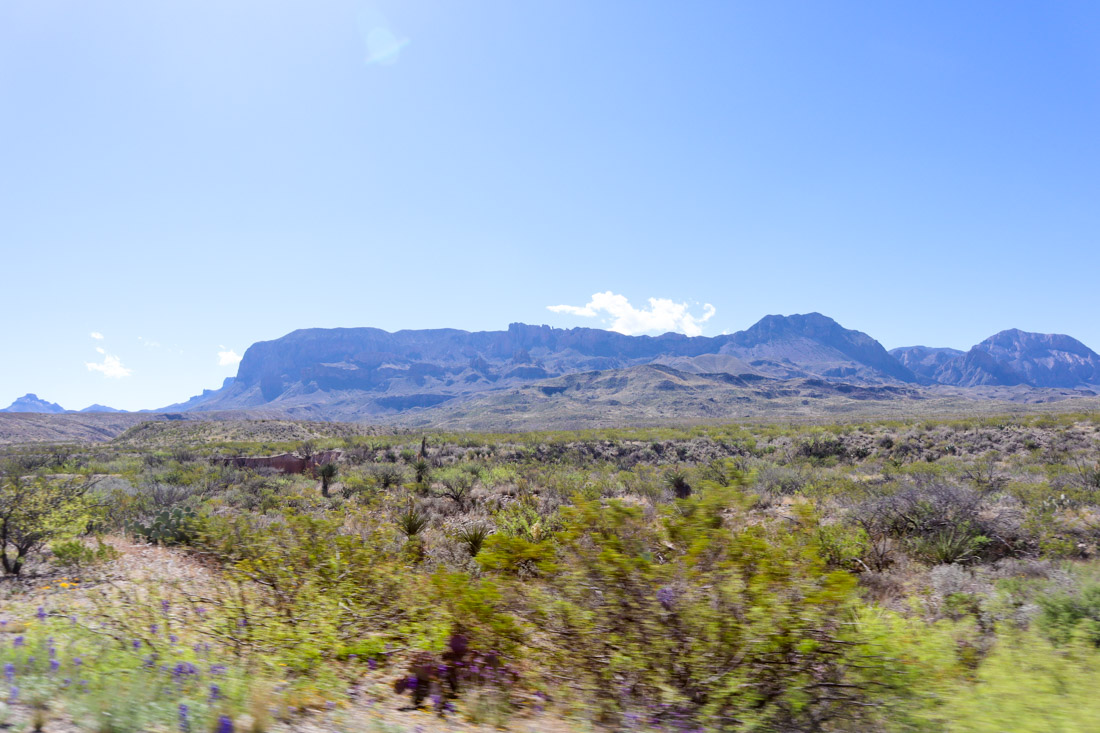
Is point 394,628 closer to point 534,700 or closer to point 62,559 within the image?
point 534,700

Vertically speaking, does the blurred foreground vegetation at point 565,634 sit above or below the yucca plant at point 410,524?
above

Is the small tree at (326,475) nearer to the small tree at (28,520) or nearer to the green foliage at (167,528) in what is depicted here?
the green foliage at (167,528)

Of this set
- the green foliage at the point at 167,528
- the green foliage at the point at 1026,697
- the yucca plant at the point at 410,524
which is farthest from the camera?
the yucca plant at the point at 410,524

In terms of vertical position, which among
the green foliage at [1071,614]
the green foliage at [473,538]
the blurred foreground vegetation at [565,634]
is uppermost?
the blurred foreground vegetation at [565,634]

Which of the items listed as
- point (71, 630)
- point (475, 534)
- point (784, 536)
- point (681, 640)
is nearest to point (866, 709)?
point (681, 640)

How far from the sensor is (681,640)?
334 centimetres

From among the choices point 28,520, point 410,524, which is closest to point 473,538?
point 410,524

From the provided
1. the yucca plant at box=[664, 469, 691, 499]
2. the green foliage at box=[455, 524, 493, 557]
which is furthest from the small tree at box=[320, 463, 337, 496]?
the yucca plant at box=[664, 469, 691, 499]

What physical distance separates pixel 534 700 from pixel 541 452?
93.8ft

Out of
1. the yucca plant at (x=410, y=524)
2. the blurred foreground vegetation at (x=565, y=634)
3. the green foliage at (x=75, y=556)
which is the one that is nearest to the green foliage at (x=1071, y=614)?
the blurred foreground vegetation at (x=565, y=634)

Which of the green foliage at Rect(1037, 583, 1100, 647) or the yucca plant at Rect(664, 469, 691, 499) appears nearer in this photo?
the green foliage at Rect(1037, 583, 1100, 647)

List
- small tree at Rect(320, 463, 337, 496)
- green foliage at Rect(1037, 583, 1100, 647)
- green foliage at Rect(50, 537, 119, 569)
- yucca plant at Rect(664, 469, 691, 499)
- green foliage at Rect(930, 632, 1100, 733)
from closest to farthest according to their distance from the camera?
green foliage at Rect(930, 632, 1100, 733), green foliage at Rect(1037, 583, 1100, 647), green foliage at Rect(50, 537, 119, 569), yucca plant at Rect(664, 469, 691, 499), small tree at Rect(320, 463, 337, 496)

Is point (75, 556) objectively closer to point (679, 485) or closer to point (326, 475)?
point (326, 475)

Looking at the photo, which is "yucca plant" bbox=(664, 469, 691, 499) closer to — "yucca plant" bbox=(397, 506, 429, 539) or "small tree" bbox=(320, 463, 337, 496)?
"yucca plant" bbox=(397, 506, 429, 539)
